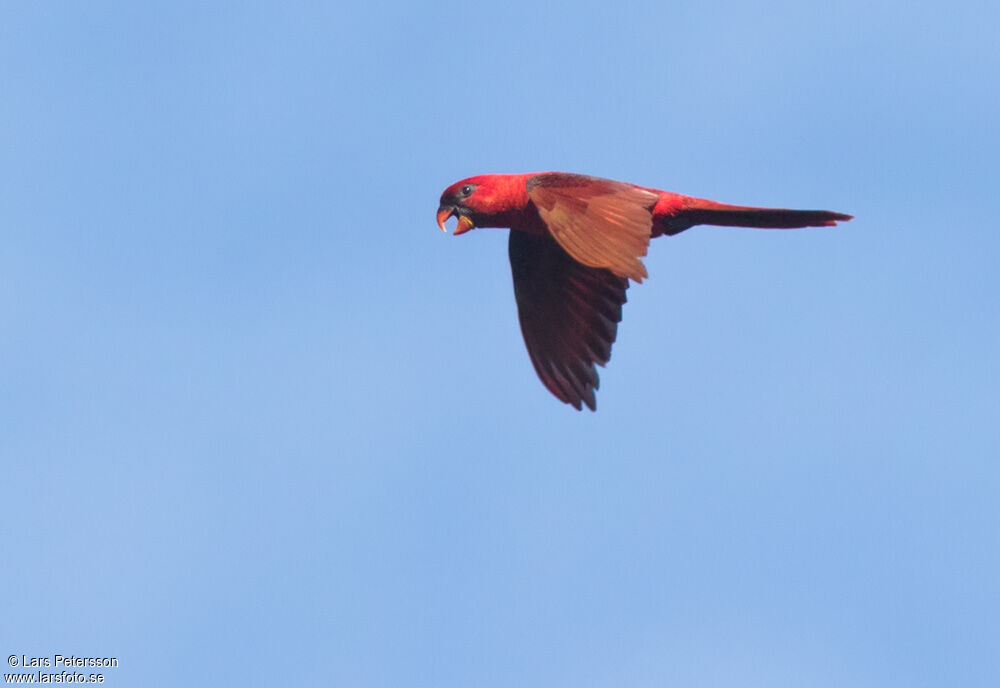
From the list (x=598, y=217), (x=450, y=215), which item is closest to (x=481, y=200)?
(x=450, y=215)

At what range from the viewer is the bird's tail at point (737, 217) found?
29.4ft

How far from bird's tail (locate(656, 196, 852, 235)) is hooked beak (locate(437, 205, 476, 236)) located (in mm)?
1219

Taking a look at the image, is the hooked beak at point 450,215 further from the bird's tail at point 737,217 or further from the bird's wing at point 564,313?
the bird's tail at point 737,217

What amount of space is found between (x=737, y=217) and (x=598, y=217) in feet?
3.59

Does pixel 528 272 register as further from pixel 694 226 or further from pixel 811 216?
pixel 811 216

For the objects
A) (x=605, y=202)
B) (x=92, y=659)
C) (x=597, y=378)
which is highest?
→ (x=605, y=202)

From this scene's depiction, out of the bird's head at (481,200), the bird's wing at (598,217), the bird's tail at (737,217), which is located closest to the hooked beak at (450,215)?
the bird's head at (481,200)

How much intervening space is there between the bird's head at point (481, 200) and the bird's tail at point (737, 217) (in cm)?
97

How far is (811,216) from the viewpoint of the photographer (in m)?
8.97

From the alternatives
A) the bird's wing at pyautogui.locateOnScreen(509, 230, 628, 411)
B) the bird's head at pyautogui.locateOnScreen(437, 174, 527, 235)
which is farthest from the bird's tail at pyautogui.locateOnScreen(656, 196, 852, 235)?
the bird's head at pyautogui.locateOnScreen(437, 174, 527, 235)

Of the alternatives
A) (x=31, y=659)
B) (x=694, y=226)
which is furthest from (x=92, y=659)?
(x=694, y=226)

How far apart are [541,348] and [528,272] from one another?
628 mm

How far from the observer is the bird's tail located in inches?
353

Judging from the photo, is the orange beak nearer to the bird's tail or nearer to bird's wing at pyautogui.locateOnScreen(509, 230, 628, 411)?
bird's wing at pyautogui.locateOnScreen(509, 230, 628, 411)
